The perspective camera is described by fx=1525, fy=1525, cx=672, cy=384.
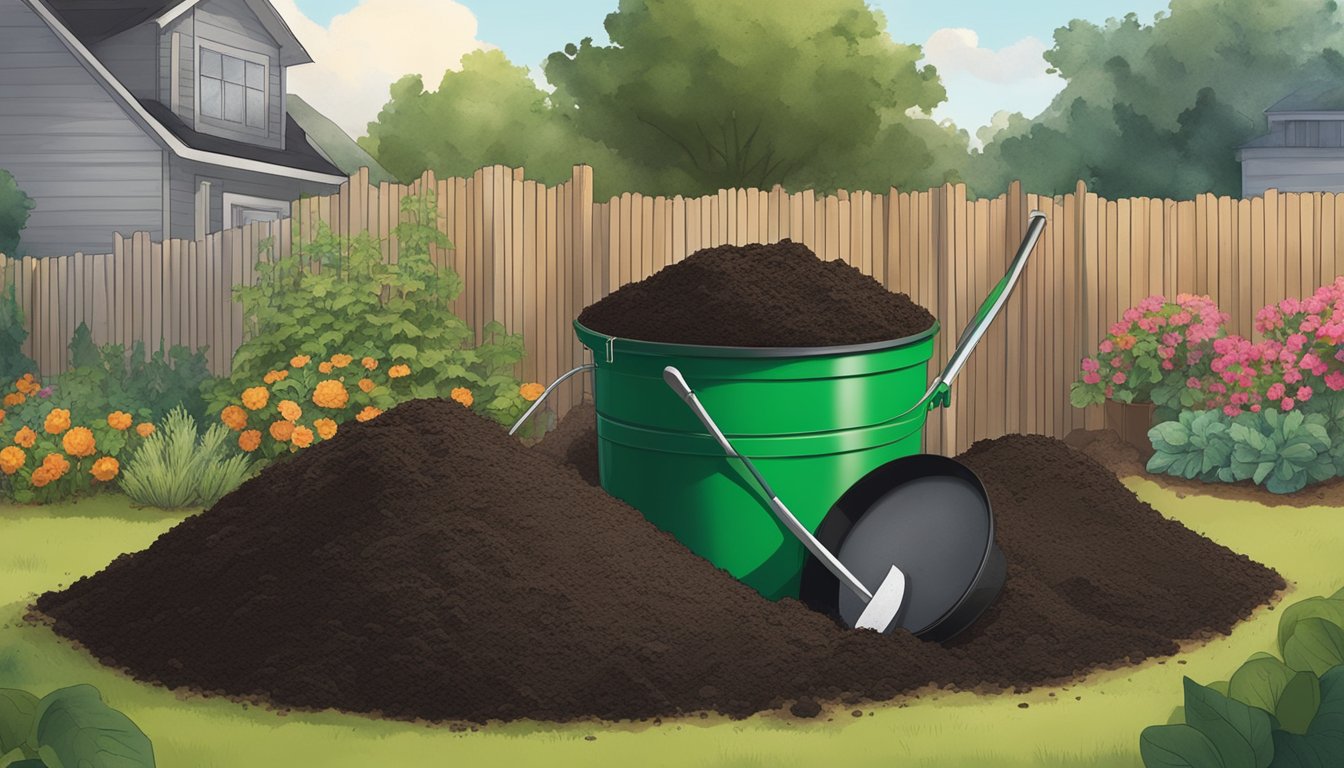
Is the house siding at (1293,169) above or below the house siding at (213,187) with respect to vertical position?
above

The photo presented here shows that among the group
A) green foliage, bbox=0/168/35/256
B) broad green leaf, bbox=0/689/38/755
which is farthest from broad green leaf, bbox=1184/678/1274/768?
green foliage, bbox=0/168/35/256

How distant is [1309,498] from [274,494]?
5174mm

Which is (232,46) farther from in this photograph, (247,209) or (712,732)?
(712,732)

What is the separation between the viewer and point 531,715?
14.3 ft

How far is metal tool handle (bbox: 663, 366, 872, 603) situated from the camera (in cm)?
503

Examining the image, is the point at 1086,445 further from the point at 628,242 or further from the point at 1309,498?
the point at 628,242

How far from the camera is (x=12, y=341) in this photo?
10.9 metres

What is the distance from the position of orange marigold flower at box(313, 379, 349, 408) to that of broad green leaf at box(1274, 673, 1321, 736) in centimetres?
541

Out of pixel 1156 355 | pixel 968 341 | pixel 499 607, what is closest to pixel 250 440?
pixel 499 607

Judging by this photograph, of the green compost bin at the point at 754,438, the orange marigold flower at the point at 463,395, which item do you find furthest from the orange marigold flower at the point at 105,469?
the green compost bin at the point at 754,438

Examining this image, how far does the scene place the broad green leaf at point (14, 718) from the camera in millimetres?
3477

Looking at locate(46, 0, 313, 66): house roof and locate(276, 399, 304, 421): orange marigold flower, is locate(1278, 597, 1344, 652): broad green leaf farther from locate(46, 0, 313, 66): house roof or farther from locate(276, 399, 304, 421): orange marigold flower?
locate(46, 0, 313, 66): house roof

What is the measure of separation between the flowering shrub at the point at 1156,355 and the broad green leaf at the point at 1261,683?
4834 millimetres

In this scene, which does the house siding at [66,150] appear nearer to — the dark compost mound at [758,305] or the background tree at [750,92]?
the background tree at [750,92]
